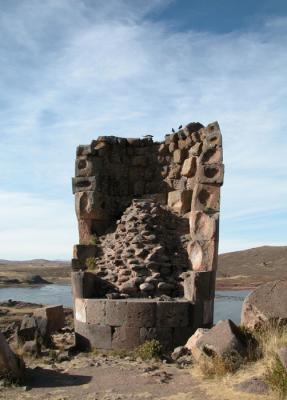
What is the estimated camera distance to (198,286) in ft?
34.3

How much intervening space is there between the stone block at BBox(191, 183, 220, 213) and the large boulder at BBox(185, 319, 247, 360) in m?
3.79

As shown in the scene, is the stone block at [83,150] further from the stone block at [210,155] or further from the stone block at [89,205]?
the stone block at [210,155]

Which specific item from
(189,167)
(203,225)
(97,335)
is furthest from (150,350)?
(189,167)

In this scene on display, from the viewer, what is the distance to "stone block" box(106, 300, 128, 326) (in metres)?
9.94

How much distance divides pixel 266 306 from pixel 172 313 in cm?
211

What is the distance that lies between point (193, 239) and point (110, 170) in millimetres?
3528

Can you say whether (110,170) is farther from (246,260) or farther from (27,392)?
(246,260)

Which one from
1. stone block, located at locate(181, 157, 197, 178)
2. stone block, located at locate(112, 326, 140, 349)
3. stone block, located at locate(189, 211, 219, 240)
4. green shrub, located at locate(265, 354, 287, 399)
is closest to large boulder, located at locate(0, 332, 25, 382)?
stone block, located at locate(112, 326, 140, 349)

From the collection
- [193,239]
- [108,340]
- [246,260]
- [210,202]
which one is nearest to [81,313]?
[108,340]

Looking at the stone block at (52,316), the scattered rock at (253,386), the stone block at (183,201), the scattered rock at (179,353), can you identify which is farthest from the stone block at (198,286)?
the scattered rock at (253,386)

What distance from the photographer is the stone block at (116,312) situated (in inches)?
391

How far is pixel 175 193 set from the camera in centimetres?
1305

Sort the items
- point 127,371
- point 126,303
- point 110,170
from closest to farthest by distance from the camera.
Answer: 1. point 127,371
2. point 126,303
3. point 110,170

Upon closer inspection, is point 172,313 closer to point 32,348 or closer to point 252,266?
point 32,348
